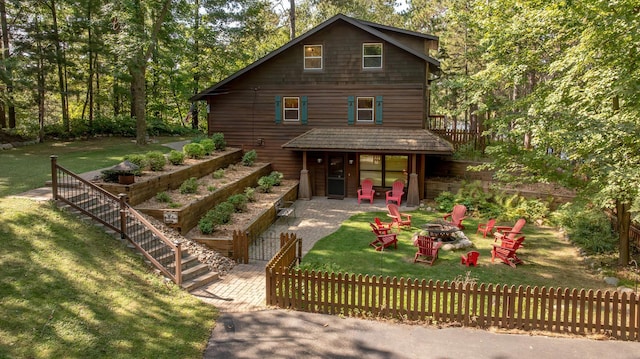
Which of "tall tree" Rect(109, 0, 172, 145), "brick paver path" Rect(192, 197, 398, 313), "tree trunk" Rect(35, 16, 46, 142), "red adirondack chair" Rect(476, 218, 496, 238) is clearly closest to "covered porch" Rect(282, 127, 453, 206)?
"brick paver path" Rect(192, 197, 398, 313)

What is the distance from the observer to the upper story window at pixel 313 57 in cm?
2247

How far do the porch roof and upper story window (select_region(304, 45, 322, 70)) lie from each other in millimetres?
3294

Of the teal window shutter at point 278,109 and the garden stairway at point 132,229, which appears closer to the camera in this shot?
the garden stairway at point 132,229

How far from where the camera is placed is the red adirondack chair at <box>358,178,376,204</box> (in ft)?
69.7

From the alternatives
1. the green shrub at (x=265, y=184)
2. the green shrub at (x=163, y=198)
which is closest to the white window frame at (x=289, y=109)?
the green shrub at (x=265, y=184)

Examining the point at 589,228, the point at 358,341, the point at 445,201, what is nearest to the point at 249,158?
the point at 445,201

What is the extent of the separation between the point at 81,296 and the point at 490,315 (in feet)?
26.9

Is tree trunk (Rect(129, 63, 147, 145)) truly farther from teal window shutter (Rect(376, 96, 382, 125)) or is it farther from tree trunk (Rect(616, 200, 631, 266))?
tree trunk (Rect(616, 200, 631, 266))

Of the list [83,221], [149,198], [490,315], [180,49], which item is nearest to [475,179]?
[490,315]

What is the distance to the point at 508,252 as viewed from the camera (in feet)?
41.4

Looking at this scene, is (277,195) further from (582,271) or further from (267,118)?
(582,271)

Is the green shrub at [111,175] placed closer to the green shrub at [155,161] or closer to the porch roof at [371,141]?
the green shrub at [155,161]

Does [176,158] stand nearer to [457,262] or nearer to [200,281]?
[200,281]

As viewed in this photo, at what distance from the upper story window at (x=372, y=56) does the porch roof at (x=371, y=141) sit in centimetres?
318
